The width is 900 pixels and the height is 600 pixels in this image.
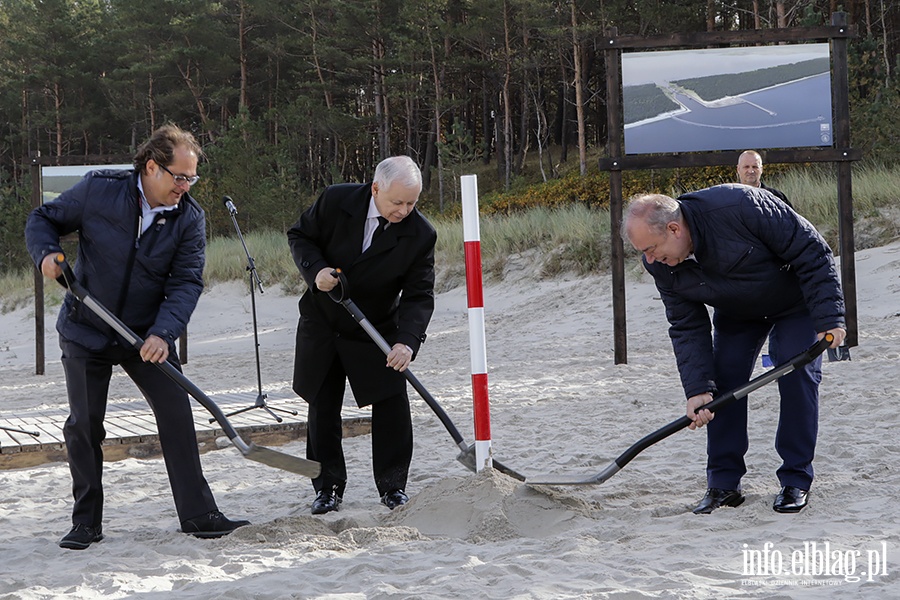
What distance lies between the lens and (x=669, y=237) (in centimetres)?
396

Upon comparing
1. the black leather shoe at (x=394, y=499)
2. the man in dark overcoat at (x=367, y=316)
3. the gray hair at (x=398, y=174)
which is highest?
the gray hair at (x=398, y=174)

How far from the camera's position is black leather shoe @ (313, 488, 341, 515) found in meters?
4.80

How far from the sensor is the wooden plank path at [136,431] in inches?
243

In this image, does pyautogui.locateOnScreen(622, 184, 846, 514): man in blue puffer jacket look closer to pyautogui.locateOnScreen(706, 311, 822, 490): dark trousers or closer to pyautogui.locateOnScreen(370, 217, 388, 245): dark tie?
pyautogui.locateOnScreen(706, 311, 822, 490): dark trousers

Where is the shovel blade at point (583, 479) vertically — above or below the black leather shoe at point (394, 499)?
above

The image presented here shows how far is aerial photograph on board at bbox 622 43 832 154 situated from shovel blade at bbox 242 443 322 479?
5233 mm

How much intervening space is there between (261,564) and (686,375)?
6.55 feet

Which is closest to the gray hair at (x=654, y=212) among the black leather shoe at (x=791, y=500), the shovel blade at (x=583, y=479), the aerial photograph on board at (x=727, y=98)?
the shovel blade at (x=583, y=479)

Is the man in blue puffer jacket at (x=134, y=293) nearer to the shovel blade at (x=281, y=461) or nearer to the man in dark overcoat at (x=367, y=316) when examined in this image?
the shovel blade at (x=281, y=461)

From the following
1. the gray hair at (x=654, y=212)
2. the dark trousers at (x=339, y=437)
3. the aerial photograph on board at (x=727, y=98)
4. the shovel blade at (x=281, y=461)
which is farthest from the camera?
the aerial photograph on board at (x=727, y=98)

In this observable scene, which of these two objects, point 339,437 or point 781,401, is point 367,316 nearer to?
point 339,437

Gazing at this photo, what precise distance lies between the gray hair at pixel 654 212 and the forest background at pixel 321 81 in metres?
20.0

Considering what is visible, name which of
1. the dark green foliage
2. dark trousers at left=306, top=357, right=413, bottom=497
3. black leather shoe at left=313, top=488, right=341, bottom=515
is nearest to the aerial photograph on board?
the dark green foliage

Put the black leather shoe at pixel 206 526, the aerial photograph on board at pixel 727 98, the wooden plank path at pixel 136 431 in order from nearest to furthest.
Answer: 1. the black leather shoe at pixel 206 526
2. the wooden plank path at pixel 136 431
3. the aerial photograph on board at pixel 727 98
